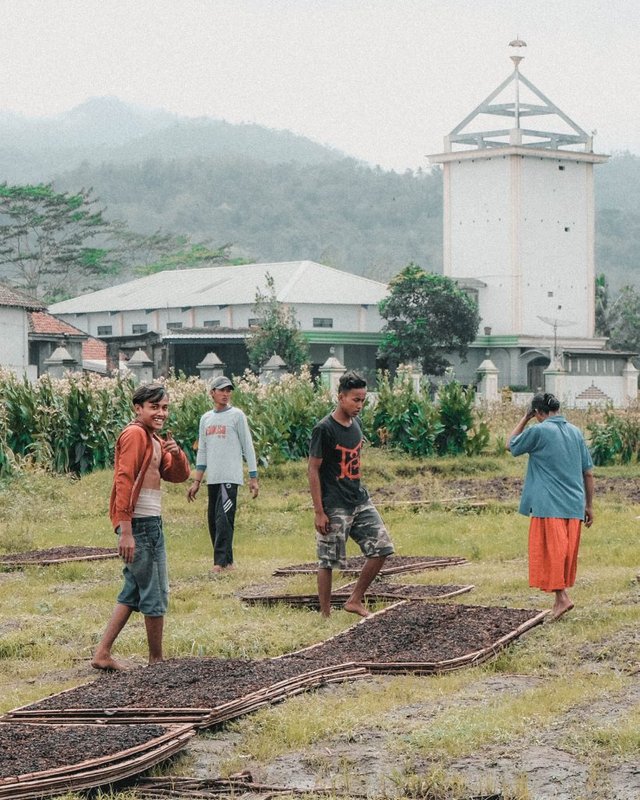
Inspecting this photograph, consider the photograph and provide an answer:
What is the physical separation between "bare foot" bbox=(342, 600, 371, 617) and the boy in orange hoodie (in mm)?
1753

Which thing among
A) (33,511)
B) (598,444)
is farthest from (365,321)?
(33,511)

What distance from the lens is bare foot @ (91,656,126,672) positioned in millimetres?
8555

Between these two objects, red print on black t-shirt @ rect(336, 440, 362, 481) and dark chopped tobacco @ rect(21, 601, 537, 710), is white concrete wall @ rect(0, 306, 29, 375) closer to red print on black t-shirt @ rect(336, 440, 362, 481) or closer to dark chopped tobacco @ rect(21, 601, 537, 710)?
red print on black t-shirt @ rect(336, 440, 362, 481)

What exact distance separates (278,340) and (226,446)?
4119 cm

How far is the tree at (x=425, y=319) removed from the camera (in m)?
58.5

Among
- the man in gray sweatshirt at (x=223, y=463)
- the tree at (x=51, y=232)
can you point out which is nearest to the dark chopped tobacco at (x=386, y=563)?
the man in gray sweatshirt at (x=223, y=463)

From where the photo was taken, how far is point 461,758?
6230 millimetres

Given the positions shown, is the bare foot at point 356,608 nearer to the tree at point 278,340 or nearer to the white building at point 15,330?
the white building at point 15,330

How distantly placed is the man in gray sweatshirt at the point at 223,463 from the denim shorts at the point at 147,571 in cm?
401

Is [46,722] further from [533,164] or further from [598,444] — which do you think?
[533,164]

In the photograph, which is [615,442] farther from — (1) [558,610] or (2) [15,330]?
(2) [15,330]

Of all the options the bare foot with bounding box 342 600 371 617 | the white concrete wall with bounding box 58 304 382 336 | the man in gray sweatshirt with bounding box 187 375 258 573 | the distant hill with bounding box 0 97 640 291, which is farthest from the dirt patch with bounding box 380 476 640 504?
the distant hill with bounding box 0 97 640 291

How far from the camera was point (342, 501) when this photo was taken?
9.94 meters

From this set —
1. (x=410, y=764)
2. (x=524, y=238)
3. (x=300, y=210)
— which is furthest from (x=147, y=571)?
(x=300, y=210)
